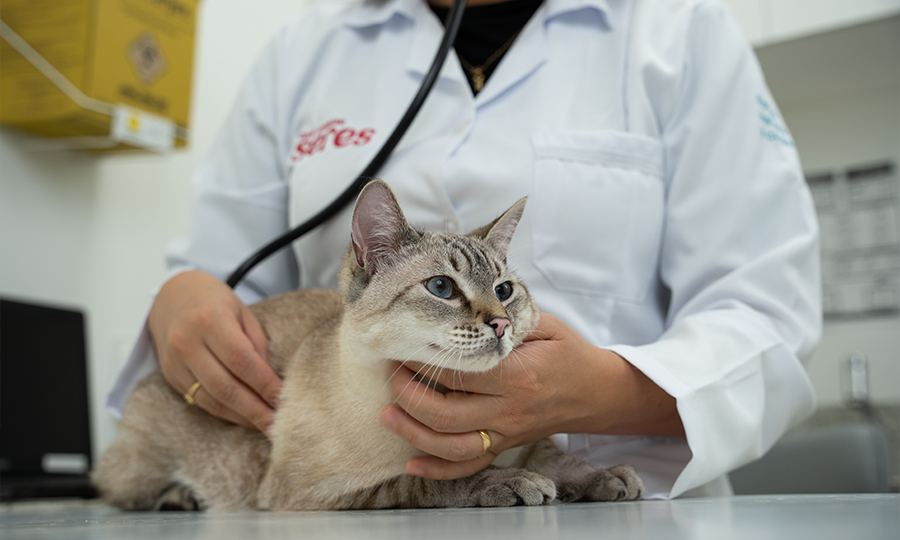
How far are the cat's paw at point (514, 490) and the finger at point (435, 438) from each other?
5 centimetres

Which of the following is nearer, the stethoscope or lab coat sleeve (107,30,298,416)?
the stethoscope

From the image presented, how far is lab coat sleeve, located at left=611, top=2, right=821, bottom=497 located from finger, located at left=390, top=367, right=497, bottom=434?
0.75 ft

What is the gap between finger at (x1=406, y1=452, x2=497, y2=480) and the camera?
828 millimetres

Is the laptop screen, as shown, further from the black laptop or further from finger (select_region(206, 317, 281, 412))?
finger (select_region(206, 317, 281, 412))

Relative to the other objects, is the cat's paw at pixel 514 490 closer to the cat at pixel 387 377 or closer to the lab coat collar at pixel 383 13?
the cat at pixel 387 377

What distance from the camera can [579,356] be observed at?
846mm

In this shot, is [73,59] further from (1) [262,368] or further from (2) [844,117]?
(2) [844,117]

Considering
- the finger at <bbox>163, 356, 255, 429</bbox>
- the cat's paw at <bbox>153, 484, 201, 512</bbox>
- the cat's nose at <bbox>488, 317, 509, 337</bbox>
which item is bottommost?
the cat's paw at <bbox>153, 484, 201, 512</bbox>

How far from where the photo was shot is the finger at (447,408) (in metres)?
0.78

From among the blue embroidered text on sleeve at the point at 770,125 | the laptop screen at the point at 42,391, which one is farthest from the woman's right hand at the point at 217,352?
the laptop screen at the point at 42,391

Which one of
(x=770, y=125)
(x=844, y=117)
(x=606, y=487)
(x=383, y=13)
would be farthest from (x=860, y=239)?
(x=606, y=487)

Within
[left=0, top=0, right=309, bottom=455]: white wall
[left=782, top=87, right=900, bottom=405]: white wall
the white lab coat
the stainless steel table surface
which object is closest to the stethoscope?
the white lab coat

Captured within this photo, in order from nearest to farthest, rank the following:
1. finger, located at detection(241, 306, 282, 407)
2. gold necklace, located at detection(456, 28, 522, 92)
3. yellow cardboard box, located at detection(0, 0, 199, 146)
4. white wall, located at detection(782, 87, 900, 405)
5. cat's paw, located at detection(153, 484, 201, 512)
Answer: finger, located at detection(241, 306, 282, 407), cat's paw, located at detection(153, 484, 201, 512), gold necklace, located at detection(456, 28, 522, 92), yellow cardboard box, located at detection(0, 0, 199, 146), white wall, located at detection(782, 87, 900, 405)

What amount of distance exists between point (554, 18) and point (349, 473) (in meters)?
0.89
